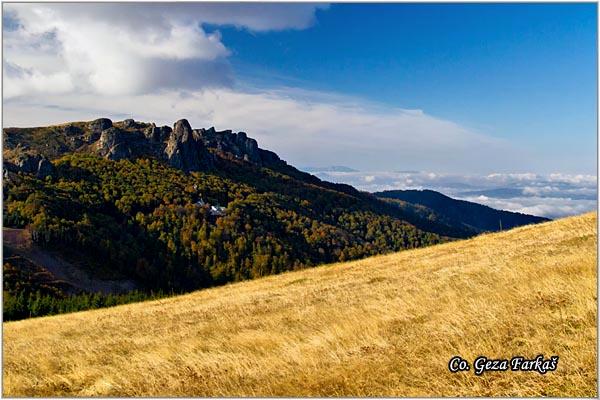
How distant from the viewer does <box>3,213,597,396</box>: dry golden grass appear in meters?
8.66

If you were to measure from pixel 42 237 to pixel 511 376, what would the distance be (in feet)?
689

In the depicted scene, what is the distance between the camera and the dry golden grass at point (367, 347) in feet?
28.4

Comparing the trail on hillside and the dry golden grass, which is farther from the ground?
the dry golden grass

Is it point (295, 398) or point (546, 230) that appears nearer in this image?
Result: point (295, 398)

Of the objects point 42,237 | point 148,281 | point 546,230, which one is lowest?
point 148,281

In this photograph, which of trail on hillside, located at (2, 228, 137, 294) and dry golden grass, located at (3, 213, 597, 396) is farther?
trail on hillside, located at (2, 228, 137, 294)

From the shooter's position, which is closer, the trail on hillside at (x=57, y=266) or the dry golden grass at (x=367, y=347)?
the dry golden grass at (x=367, y=347)

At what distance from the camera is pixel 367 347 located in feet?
35.1

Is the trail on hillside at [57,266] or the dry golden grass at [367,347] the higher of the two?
the dry golden grass at [367,347]

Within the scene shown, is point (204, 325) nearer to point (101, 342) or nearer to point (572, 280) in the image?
point (101, 342)

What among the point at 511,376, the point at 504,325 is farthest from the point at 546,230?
the point at 511,376

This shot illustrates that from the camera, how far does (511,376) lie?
8328mm

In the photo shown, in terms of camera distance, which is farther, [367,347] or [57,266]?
[57,266]

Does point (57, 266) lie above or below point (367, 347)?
below
